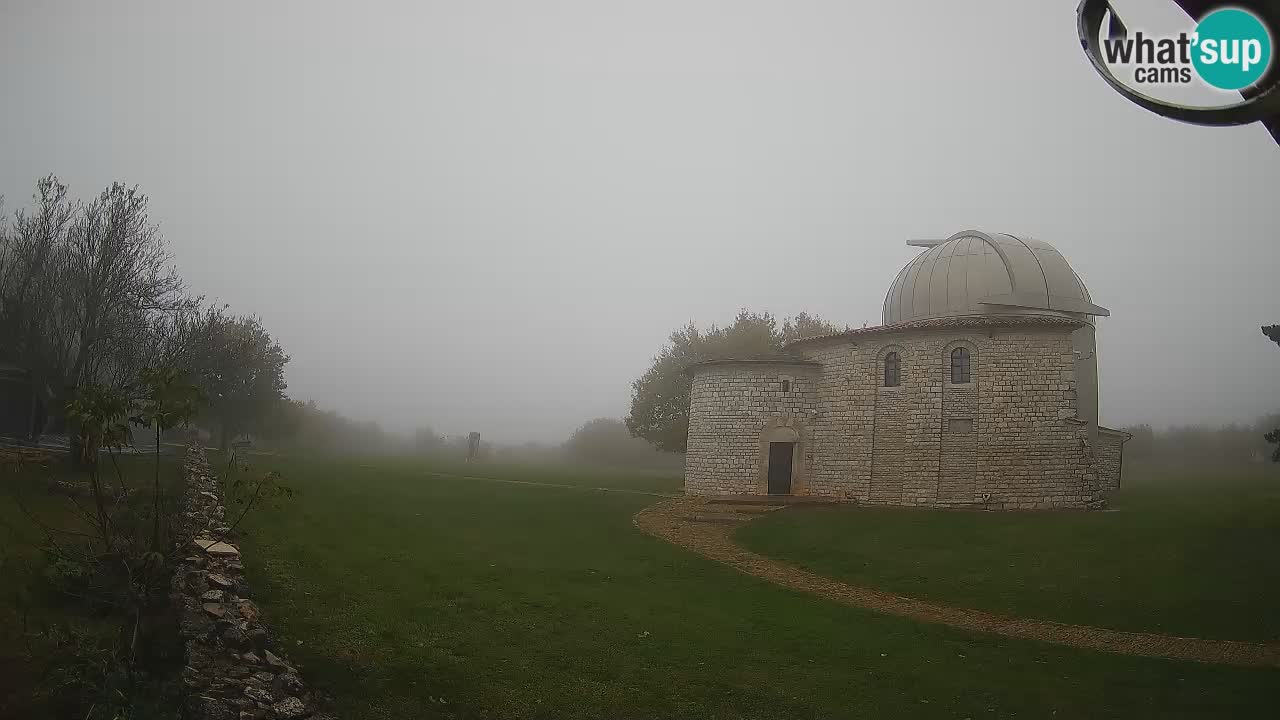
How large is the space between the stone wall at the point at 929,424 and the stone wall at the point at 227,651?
21112 mm

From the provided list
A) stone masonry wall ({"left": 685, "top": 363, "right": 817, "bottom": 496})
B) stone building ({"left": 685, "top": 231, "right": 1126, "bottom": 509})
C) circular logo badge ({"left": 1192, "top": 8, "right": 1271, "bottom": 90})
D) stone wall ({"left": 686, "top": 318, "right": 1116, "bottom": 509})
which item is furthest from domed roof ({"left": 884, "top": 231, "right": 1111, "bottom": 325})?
circular logo badge ({"left": 1192, "top": 8, "right": 1271, "bottom": 90})

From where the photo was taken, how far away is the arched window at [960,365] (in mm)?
25172

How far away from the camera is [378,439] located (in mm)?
82562

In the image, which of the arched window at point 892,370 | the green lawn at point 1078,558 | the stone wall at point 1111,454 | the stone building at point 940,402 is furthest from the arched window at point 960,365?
the stone wall at point 1111,454

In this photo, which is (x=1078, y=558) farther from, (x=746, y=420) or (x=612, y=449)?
(x=612, y=449)

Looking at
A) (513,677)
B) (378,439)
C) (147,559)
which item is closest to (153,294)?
(147,559)

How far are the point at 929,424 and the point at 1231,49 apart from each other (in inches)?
964

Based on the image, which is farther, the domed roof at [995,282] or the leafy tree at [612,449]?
the leafy tree at [612,449]

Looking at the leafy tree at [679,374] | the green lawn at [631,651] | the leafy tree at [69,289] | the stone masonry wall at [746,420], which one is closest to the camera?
the green lawn at [631,651]

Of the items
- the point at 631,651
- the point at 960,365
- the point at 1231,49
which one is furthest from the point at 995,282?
the point at 1231,49

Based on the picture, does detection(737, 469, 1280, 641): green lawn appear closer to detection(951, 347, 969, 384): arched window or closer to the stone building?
the stone building

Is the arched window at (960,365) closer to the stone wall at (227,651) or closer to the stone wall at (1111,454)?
the stone wall at (1111,454)

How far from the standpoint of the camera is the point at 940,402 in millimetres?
25219

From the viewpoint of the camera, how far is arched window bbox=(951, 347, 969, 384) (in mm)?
25172
